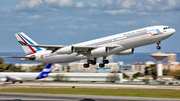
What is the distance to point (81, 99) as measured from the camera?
49.6 meters

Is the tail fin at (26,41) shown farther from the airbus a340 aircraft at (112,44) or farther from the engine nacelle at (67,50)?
the engine nacelle at (67,50)

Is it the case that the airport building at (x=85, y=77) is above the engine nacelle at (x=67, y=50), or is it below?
below

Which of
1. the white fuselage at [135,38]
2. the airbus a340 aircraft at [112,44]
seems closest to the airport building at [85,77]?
the airbus a340 aircraft at [112,44]

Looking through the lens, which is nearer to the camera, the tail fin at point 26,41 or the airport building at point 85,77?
the tail fin at point 26,41

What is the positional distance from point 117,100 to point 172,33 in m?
15.0

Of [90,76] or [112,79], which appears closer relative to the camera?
[112,79]

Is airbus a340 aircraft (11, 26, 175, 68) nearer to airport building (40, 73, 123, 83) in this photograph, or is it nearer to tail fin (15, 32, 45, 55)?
tail fin (15, 32, 45, 55)

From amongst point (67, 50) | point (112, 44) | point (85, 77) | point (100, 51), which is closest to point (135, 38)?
point (112, 44)

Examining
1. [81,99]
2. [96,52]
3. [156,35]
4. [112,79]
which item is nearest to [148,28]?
[156,35]

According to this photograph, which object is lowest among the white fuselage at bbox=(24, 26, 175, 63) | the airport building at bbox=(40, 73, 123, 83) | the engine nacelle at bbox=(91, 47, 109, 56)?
the airport building at bbox=(40, 73, 123, 83)

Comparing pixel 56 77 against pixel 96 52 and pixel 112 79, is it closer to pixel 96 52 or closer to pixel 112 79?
pixel 112 79

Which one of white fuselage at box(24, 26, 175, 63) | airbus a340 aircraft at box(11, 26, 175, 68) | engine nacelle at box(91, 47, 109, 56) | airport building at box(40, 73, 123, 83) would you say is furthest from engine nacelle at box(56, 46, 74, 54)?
airport building at box(40, 73, 123, 83)

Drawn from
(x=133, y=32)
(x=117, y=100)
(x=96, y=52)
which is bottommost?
(x=117, y=100)

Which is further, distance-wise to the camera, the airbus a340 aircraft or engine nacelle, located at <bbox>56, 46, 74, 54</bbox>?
engine nacelle, located at <bbox>56, 46, 74, 54</bbox>
